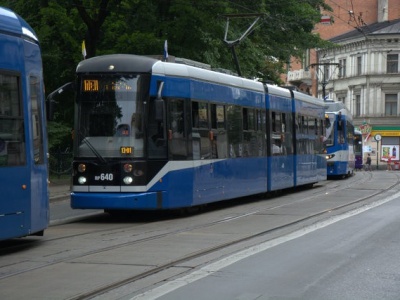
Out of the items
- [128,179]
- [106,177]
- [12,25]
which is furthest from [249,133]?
[12,25]

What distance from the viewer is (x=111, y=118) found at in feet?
51.6

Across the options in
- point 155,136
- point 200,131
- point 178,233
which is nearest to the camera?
point 178,233

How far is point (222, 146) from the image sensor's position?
18906mm

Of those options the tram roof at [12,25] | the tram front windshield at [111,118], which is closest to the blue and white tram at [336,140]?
the tram front windshield at [111,118]

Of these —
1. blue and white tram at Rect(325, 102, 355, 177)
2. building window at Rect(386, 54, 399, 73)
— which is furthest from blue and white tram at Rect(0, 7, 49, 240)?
building window at Rect(386, 54, 399, 73)

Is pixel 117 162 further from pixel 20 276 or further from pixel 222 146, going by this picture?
pixel 20 276

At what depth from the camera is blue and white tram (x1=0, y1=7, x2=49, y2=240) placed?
1095 centimetres

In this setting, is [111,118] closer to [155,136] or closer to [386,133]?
[155,136]

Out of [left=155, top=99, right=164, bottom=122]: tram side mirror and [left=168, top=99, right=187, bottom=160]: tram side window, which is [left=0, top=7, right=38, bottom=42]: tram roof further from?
[left=168, top=99, right=187, bottom=160]: tram side window

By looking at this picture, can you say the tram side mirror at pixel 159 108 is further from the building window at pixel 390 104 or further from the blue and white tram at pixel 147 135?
the building window at pixel 390 104

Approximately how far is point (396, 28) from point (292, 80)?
47.1ft

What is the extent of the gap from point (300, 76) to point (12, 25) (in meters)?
70.9

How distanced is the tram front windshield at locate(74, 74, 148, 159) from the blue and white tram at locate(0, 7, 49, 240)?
3495 mm

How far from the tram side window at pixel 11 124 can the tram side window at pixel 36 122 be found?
43 cm
